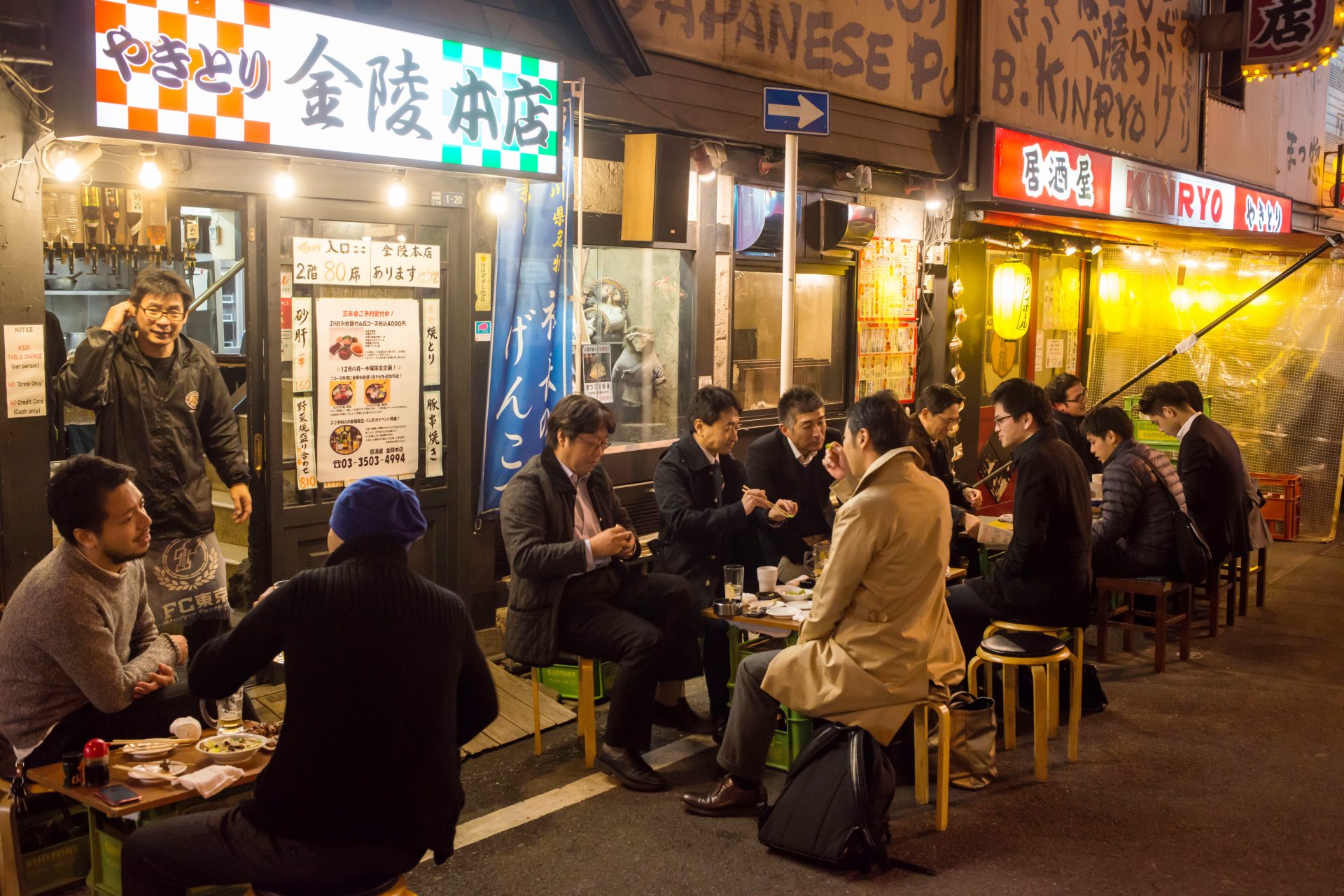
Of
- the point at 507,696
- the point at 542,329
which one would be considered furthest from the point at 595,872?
the point at 542,329

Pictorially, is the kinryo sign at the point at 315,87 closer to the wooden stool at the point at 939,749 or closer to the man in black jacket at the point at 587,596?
the man in black jacket at the point at 587,596

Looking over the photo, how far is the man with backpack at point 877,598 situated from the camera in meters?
5.13

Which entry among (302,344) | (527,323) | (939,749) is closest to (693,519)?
(939,749)

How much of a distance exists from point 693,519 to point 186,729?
10.4ft

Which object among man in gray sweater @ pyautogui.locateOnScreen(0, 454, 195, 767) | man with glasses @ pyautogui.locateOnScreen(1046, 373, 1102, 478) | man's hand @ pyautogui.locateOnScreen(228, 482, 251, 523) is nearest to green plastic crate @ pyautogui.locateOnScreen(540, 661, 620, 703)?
man's hand @ pyautogui.locateOnScreen(228, 482, 251, 523)

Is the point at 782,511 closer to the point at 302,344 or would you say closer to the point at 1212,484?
the point at 302,344

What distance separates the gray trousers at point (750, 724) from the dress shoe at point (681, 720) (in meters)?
1.03

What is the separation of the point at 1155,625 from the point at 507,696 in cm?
477

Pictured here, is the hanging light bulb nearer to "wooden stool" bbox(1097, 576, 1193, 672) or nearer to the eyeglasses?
the eyeglasses

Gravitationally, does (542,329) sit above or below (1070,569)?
above

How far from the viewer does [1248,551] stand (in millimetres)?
9922

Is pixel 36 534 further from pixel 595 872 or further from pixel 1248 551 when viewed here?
pixel 1248 551

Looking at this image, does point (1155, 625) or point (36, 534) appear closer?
point (36, 534)

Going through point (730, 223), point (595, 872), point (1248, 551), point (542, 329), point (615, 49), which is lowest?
point (595, 872)
